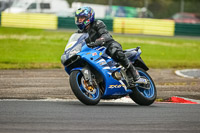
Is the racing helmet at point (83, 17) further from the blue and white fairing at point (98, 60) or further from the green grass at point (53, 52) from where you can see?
the green grass at point (53, 52)

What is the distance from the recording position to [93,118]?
21.9 ft

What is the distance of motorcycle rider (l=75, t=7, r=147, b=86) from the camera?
8266 millimetres

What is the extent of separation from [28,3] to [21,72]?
22.0 m

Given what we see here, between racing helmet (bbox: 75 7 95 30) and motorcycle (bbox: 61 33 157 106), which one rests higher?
racing helmet (bbox: 75 7 95 30)

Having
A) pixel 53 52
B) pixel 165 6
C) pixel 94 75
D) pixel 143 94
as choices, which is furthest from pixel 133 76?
pixel 165 6

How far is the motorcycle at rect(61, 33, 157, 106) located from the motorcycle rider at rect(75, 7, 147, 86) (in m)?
0.10

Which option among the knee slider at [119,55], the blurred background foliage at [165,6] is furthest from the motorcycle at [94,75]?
the blurred background foliage at [165,6]

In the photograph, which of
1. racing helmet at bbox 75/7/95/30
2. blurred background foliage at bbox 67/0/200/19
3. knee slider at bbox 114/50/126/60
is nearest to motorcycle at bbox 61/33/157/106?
knee slider at bbox 114/50/126/60

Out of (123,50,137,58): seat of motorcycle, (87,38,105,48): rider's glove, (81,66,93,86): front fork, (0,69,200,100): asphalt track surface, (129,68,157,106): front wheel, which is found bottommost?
(0,69,200,100): asphalt track surface

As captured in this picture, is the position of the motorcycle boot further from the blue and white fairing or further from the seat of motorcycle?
the seat of motorcycle

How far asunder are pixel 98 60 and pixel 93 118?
1.66 m

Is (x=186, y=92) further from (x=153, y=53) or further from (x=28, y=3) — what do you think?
(x=28, y=3)

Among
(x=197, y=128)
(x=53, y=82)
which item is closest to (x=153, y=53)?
(x=53, y=82)

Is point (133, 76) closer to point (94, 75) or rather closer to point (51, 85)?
point (94, 75)
